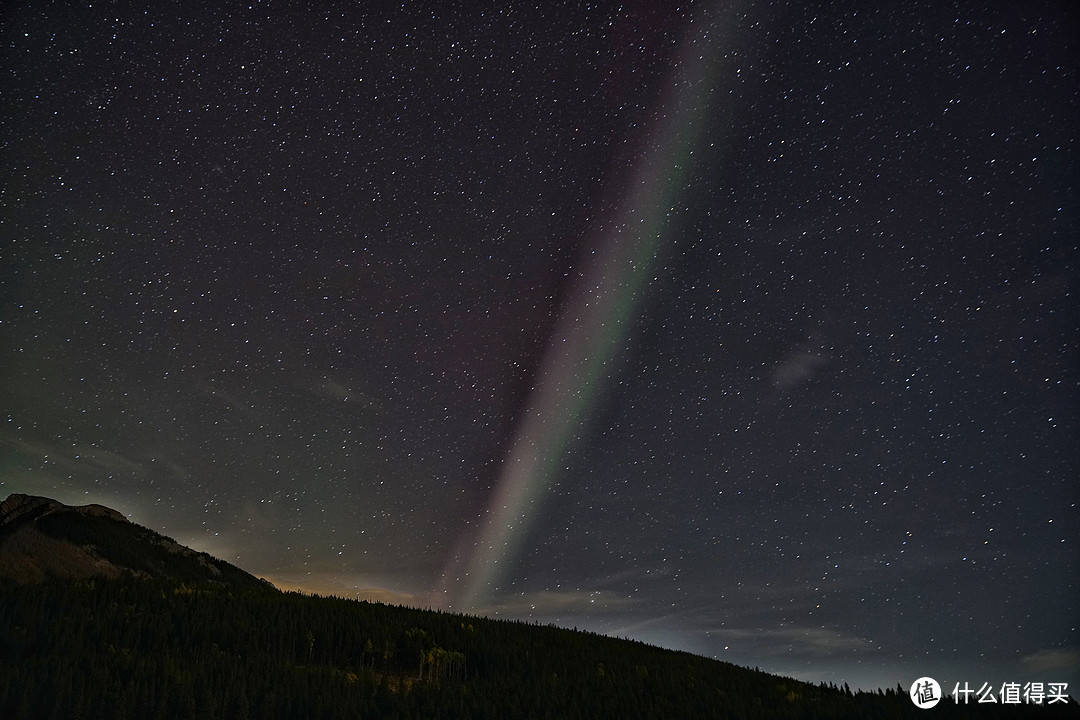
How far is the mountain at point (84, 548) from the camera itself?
29578 mm

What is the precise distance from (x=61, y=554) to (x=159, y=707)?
78.5ft

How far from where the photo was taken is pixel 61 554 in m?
31.9

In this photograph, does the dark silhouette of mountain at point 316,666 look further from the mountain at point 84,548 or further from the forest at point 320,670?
the mountain at point 84,548

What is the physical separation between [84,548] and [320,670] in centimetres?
2400

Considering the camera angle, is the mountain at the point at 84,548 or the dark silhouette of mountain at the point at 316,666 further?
the mountain at the point at 84,548

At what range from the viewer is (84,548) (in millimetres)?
34969

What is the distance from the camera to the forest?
1476 centimetres

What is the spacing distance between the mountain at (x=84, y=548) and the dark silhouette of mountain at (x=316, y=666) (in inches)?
8.2

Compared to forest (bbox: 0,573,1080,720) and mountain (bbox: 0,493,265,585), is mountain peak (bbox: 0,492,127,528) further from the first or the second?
forest (bbox: 0,573,1080,720)

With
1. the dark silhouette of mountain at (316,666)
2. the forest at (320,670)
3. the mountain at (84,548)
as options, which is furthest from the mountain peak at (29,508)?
the forest at (320,670)

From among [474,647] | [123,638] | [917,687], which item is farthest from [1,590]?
[917,687]

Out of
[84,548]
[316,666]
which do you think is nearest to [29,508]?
[84,548]

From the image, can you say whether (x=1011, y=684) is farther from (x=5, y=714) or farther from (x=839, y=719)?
(x=5, y=714)

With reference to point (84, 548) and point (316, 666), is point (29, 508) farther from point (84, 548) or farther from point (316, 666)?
point (316, 666)
